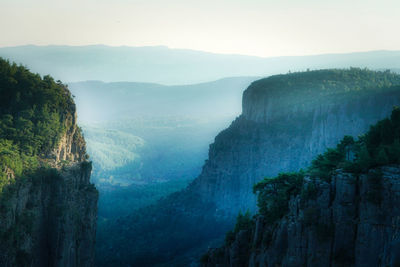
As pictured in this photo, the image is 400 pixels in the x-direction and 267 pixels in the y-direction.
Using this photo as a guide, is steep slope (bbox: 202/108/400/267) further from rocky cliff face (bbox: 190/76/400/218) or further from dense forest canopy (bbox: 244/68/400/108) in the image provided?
dense forest canopy (bbox: 244/68/400/108)

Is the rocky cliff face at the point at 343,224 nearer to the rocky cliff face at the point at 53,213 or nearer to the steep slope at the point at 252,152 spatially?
the rocky cliff face at the point at 53,213

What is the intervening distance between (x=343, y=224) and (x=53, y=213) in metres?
27.9

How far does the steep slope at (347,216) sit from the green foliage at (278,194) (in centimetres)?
25

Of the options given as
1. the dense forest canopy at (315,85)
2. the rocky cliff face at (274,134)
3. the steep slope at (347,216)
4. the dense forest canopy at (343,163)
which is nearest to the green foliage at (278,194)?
the dense forest canopy at (343,163)

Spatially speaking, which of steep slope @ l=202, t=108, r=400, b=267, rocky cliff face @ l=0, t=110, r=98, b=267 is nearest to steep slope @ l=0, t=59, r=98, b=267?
rocky cliff face @ l=0, t=110, r=98, b=267

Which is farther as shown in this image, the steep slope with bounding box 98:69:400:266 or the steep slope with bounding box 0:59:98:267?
the steep slope with bounding box 98:69:400:266

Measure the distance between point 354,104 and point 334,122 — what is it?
153 inches

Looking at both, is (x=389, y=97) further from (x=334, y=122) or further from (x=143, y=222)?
(x=143, y=222)

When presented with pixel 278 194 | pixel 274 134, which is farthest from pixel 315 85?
pixel 278 194

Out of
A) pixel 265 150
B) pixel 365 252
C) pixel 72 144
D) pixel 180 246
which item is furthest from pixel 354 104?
pixel 365 252

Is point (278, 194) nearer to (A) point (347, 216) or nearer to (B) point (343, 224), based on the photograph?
(B) point (343, 224)

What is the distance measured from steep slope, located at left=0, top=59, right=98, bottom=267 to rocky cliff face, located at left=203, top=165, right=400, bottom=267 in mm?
20234

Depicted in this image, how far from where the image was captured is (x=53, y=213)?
43.3 meters

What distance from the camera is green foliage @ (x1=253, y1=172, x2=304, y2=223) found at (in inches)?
1319
